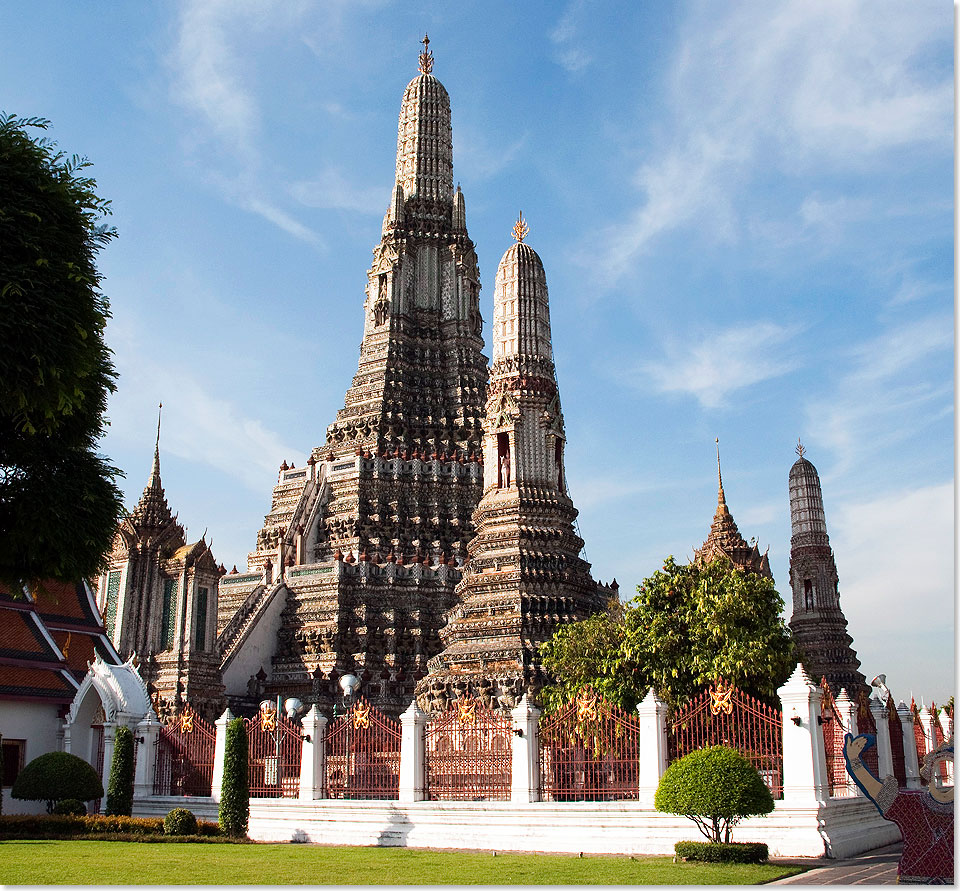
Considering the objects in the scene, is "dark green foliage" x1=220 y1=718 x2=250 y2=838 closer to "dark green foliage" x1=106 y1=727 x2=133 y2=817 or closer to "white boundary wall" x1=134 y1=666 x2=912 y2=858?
"white boundary wall" x1=134 y1=666 x2=912 y2=858

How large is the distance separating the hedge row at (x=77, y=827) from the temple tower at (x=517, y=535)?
8.40 meters

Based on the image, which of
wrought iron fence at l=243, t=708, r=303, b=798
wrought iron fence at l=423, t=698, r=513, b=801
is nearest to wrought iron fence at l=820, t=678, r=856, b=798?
wrought iron fence at l=423, t=698, r=513, b=801

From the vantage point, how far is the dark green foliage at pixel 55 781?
2138 centimetres

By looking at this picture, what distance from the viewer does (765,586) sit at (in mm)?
22047

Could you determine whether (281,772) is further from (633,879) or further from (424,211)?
(424,211)

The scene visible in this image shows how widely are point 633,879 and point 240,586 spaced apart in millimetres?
29212

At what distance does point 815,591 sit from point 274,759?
84.1 ft

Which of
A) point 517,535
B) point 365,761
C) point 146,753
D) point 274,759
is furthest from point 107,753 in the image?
point 517,535

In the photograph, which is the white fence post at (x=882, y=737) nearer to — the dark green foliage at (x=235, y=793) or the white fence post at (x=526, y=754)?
the white fence post at (x=526, y=754)

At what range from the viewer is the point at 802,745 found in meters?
16.1

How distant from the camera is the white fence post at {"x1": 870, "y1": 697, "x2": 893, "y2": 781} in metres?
23.7

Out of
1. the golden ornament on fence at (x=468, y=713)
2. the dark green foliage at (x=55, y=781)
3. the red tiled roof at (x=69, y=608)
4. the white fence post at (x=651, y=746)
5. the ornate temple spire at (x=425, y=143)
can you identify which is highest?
the ornate temple spire at (x=425, y=143)

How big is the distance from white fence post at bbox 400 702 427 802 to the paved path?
701 centimetres

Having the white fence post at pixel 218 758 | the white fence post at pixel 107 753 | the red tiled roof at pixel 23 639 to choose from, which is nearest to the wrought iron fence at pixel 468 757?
the white fence post at pixel 218 758
